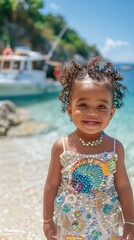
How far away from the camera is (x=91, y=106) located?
1.57 meters

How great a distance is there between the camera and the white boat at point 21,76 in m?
15.1

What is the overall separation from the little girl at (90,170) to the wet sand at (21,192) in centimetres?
123

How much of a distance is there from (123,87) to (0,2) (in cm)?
2416

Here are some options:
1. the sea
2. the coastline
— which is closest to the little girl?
the sea

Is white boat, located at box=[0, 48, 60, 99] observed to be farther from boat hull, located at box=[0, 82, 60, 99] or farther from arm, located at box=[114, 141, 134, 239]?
arm, located at box=[114, 141, 134, 239]

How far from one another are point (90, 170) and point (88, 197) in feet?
0.46

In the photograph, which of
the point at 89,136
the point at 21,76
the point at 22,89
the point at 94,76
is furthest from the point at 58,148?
the point at 21,76

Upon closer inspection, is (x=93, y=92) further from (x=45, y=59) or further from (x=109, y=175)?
(x=45, y=59)

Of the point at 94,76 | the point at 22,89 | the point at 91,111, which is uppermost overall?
the point at 22,89

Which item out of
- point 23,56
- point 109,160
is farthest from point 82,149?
point 23,56

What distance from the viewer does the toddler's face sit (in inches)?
61.4

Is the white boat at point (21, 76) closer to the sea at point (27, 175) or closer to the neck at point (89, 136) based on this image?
the sea at point (27, 175)

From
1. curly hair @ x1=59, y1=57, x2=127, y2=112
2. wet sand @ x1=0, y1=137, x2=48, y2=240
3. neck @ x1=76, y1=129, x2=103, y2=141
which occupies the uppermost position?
curly hair @ x1=59, y1=57, x2=127, y2=112

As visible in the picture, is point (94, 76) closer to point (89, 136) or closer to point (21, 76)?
point (89, 136)
